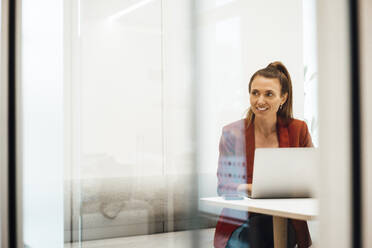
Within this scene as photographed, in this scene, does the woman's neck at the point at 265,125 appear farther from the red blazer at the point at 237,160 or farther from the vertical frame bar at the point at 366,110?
the vertical frame bar at the point at 366,110

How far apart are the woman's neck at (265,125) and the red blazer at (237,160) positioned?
3 centimetres

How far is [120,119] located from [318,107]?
1.24m

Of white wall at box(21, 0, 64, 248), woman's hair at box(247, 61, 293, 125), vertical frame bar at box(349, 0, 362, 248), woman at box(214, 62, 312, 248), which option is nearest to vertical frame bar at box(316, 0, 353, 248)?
vertical frame bar at box(349, 0, 362, 248)

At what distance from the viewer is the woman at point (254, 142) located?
1.65m

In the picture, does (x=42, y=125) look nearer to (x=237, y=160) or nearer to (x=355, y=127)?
(x=237, y=160)

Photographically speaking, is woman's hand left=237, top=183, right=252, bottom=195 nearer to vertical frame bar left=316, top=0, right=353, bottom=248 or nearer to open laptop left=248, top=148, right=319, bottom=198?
open laptop left=248, top=148, right=319, bottom=198

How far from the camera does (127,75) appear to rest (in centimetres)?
190

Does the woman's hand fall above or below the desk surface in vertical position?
above

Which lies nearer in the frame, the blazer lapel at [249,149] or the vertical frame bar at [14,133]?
the blazer lapel at [249,149]

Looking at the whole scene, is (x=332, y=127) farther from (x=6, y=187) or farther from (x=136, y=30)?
(x=6, y=187)

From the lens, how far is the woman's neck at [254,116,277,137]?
1815 millimetres

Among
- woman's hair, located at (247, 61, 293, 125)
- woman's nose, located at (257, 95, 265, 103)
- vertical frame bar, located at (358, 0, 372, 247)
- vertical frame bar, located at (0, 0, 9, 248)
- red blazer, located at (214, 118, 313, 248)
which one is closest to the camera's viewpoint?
vertical frame bar, located at (358, 0, 372, 247)

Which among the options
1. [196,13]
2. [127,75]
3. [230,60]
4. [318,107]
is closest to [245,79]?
[230,60]

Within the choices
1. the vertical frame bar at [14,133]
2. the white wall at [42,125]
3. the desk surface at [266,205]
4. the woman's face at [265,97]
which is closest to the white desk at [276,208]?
the desk surface at [266,205]
